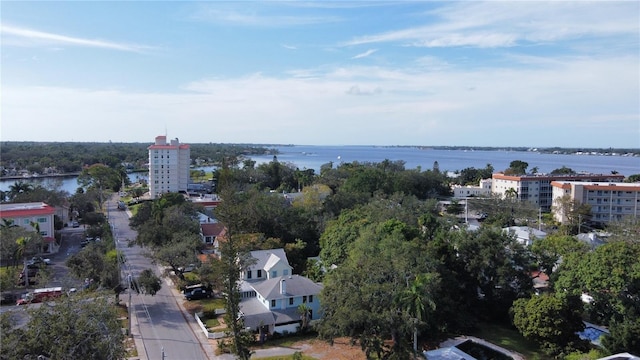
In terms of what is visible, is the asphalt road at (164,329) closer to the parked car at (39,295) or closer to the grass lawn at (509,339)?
the parked car at (39,295)

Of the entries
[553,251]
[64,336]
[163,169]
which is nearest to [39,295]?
[64,336]

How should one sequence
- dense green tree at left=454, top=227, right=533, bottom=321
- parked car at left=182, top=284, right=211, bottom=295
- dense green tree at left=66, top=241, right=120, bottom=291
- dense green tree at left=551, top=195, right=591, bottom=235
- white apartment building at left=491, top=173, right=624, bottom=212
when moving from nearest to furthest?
dense green tree at left=66, top=241, right=120, bottom=291 → dense green tree at left=454, top=227, right=533, bottom=321 → parked car at left=182, top=284, right=211, bottom=295 → dense green tree at left=551, top=195, right=591, bottom=235 → white apartment building at left=491, top=173, right=624, bottom=212

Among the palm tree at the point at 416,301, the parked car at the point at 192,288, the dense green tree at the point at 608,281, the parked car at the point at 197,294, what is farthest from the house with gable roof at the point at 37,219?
the dense green tree at the point at 608,281

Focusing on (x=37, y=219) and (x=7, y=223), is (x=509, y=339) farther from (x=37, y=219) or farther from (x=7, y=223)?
(x=37, y=219)

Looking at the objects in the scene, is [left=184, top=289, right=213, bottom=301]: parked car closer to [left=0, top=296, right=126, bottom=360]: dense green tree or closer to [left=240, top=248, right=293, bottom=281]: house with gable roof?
[left=240, top=248, right=293, bottom=281]: house with gable roof

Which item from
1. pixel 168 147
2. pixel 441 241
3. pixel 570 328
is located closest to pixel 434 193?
pixel 168 147

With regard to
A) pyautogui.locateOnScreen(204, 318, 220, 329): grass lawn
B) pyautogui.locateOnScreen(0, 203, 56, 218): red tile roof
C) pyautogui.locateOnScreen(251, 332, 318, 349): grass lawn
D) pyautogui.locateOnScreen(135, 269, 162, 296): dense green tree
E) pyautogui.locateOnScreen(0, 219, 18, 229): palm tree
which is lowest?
pyautogui.locateOnScreen(251, 332, 318, 349): grass lawn

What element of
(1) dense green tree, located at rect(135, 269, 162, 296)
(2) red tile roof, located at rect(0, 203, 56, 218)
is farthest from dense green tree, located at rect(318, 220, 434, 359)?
(2) red tile roof, located at rect(0, 203, 56, 218)
